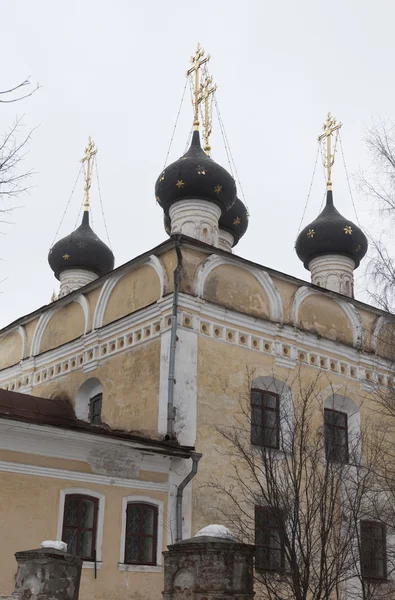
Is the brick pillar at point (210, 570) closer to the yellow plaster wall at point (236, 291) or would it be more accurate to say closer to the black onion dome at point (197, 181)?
the yellow plaster wall at point (236, 291)

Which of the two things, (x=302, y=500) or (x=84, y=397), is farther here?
(x=84, y=397)

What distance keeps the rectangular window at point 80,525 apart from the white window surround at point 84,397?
10.7ft

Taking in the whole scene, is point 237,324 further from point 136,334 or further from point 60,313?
point 60,313

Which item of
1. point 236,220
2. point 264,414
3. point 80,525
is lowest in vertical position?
point 80,525

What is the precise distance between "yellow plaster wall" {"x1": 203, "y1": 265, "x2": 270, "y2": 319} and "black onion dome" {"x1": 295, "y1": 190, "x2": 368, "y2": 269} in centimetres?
483

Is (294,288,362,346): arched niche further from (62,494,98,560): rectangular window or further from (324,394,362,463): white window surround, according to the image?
(62,494,98,560): rectangular window

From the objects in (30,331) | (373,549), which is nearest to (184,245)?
(30,331)

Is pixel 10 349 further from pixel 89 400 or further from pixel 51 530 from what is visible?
pixel 51 530

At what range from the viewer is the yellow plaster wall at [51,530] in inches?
375

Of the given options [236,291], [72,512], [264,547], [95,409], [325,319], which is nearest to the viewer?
[72,512]

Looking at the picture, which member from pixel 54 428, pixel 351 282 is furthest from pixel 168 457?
pixel 351 282

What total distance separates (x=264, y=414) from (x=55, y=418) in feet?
10.9

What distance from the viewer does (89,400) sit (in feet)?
44.9

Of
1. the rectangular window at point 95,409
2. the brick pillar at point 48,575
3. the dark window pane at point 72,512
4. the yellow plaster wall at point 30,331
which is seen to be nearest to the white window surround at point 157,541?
the dark window pane at point 72,512
